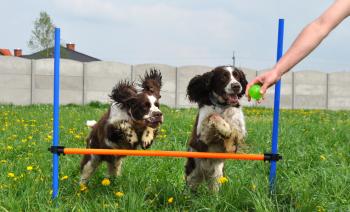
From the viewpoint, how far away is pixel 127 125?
245 inches

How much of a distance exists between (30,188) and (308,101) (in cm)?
2425

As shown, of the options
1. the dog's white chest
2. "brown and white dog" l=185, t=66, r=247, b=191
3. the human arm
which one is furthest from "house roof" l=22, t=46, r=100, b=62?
the human arm

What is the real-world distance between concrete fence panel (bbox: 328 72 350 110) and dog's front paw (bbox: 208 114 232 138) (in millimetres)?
23571

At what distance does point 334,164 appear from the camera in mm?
6289

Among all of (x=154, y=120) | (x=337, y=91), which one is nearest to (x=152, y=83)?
(x=154, y=120)

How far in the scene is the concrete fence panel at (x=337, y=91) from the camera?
27828 millimetres

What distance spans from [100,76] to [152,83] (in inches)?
675

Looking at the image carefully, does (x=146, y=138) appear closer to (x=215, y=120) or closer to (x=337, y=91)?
(x=215, y=120)

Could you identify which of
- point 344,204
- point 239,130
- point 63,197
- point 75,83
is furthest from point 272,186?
point 75,83

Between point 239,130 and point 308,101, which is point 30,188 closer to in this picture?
point 239,130

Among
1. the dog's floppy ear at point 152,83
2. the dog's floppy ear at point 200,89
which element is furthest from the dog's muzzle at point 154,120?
the dog's floppy ear at point 200,89

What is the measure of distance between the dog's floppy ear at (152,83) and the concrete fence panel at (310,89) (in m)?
21.5

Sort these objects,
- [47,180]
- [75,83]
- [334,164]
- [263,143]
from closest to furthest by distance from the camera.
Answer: [47,180] < [334,164] < [263,143] < [75,83]

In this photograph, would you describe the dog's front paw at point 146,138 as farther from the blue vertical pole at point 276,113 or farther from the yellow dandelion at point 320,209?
the yellow dandelion at point 320,209
